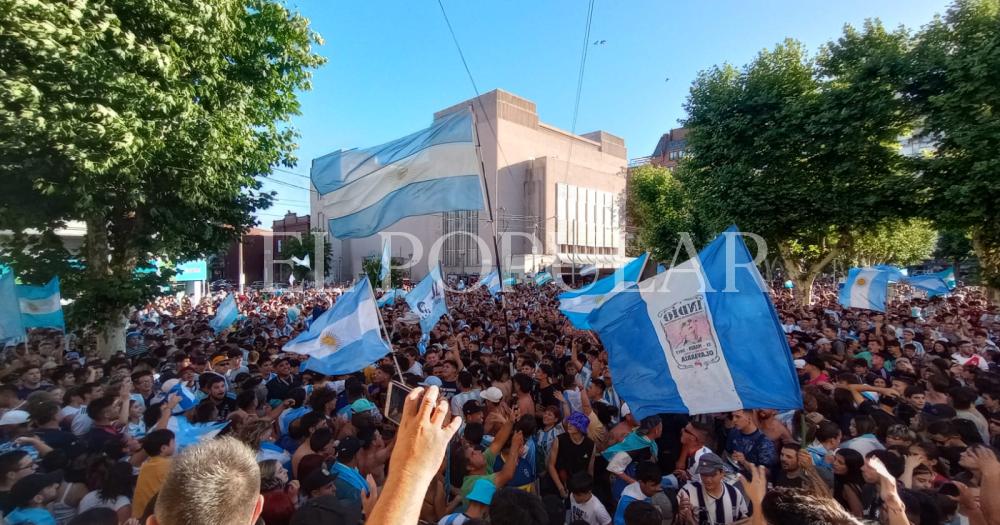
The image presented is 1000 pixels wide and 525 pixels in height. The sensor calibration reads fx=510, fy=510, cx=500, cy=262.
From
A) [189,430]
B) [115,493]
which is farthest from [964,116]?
[115,493]

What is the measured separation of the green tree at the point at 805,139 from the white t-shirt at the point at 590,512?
1432 cm

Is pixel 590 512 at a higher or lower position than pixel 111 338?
lower

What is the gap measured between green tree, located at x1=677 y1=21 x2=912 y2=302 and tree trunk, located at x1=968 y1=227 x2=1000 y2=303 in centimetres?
189

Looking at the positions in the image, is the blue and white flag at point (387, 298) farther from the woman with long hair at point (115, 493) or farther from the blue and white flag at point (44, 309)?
the woman with long hair at point (115, 493)

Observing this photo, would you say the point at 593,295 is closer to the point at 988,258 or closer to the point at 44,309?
the point at 44,309

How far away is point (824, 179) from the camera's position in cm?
1528

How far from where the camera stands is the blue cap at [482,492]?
11.0ft

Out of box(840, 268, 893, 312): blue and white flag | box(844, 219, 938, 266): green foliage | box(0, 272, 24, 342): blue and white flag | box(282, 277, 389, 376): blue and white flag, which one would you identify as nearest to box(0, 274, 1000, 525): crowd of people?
box(282, 277, 389, 376): blue and white flag

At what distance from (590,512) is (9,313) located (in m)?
9.47

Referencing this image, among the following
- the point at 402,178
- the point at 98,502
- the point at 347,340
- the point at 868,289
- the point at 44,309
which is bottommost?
the point at 98,502

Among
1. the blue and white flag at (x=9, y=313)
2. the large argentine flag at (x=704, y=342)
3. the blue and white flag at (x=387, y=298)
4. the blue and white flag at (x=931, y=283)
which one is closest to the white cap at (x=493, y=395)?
the large argentine flag at (x=704, y=342)

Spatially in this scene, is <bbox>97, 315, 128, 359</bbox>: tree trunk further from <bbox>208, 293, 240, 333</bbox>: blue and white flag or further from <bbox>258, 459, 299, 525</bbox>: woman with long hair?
<bbox>258, 459, 299, 525</bbox>: woman with long hair

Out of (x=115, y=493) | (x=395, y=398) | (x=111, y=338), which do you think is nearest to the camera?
(x=395, y=398)

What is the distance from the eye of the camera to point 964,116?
12070mm
